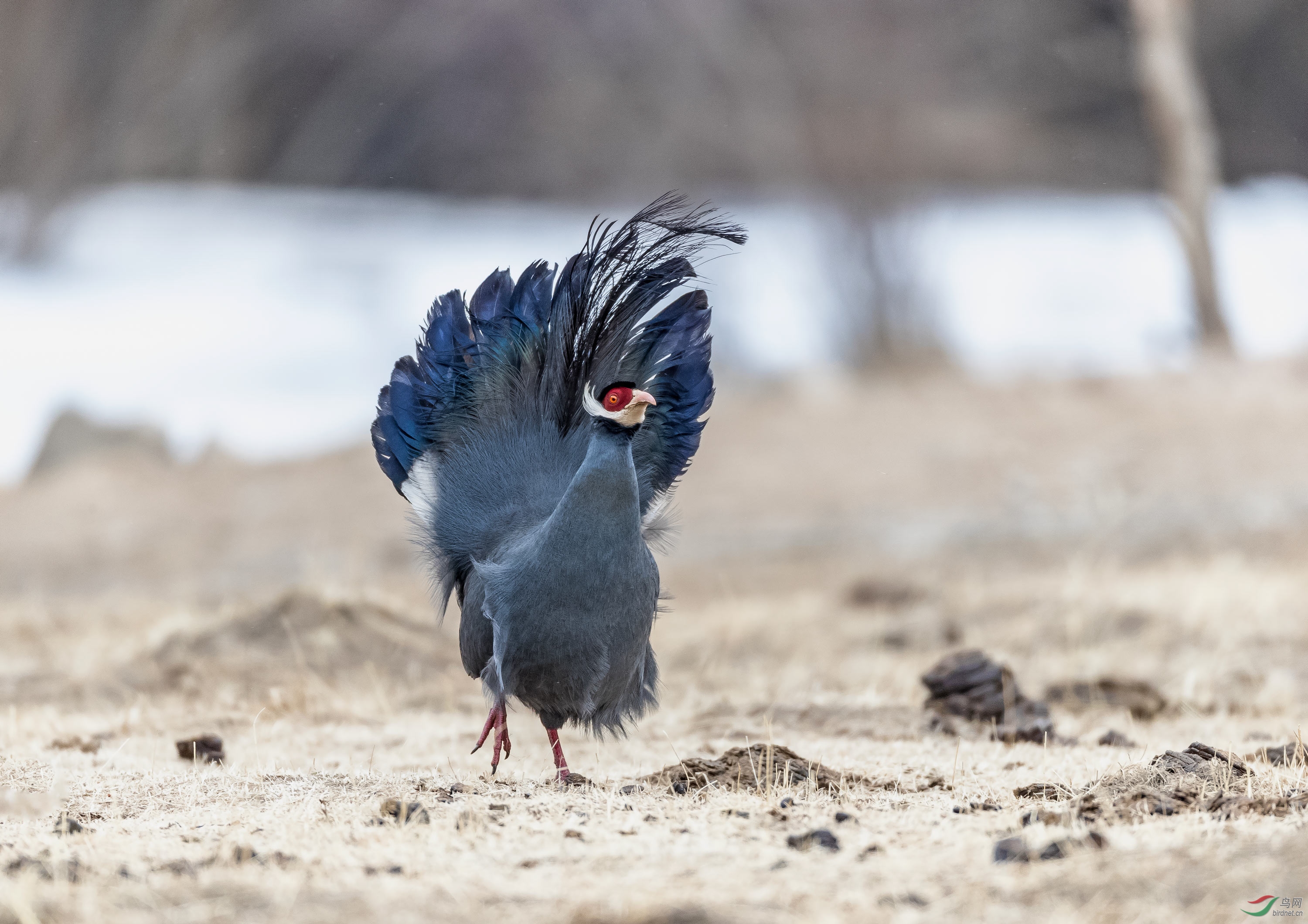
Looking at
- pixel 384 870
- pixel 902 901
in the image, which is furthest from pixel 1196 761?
pixel 384 870

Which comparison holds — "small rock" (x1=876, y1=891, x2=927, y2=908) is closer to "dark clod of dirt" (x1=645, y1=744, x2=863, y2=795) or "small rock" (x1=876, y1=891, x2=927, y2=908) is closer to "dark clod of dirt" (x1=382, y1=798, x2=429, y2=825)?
"dark clod of dirt" (x1=645, y1=744, x2=863, y2=795)

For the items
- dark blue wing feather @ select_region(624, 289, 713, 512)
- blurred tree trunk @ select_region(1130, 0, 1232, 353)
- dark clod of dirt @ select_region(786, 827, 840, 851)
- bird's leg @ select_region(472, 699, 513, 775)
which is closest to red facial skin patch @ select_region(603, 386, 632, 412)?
dark blue wing feather @ select_region(624, 289, 713, 512)

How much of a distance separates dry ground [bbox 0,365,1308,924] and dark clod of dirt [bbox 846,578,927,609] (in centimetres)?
6

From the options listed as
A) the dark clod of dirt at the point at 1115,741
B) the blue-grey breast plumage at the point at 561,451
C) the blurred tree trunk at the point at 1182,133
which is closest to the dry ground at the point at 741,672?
the dark clod of dirt at the point at 1115,741

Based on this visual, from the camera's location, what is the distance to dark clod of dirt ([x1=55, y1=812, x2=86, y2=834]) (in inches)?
124

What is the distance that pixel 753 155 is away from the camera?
14953mm

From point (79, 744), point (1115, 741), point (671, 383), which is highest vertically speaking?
point (671, 383)

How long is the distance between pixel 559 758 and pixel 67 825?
1.32 meters

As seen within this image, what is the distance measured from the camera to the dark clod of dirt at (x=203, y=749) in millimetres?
4211

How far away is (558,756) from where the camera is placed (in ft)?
13.2

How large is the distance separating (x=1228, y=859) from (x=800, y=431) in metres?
10.3

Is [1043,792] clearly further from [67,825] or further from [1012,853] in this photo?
[67,825]

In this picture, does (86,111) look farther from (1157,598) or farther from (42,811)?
(42,811)

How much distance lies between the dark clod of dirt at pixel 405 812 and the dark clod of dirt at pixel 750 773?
0.69 metres
